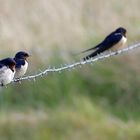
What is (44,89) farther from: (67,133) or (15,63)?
(15,63)

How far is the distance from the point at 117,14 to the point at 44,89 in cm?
204

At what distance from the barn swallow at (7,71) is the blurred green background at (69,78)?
3506mm

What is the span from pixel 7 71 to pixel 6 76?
4 cm

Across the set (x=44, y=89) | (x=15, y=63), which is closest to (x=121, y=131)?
(x=44, y=89)

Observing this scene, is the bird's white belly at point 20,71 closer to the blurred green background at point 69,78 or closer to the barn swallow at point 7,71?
the barn swallow at point 7,71

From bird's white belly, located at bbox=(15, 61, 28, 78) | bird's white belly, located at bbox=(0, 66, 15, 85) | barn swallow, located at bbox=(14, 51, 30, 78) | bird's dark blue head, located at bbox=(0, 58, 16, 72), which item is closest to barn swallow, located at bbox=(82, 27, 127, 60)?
barn swallow, located at bbox=(14, 51, 30, 78)

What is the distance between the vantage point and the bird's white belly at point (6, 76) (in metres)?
7.35

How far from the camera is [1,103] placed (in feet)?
37.7

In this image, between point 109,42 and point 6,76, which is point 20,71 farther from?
point 109,42

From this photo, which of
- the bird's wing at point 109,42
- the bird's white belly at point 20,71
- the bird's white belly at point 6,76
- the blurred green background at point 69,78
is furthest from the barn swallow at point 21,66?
the blurred green background at point 69,78

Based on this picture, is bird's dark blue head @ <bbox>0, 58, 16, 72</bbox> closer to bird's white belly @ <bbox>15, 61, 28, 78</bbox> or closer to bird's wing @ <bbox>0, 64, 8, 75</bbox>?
bird's wing @ <bbox>0, 64, 8, 75</bbox>

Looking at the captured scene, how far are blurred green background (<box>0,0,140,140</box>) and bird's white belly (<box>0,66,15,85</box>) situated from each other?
11.9ft

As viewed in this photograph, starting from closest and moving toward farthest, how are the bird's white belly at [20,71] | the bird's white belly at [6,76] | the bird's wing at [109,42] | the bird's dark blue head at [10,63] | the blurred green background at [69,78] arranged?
the bird's white belly at [6,76], the bird's dark blue head at [10,63], the bird's white belly at [20,71], the bird's wing at [109,42], the blurred green background at [69,78]

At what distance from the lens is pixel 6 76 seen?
24.2 feet
